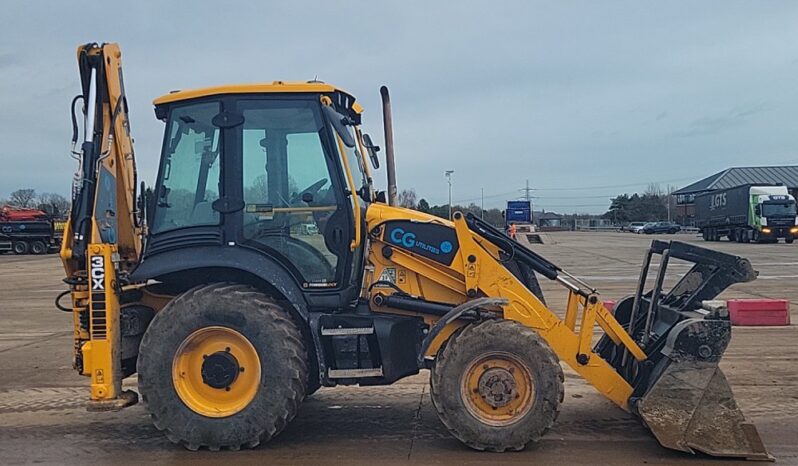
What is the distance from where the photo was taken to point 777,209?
43906 mm

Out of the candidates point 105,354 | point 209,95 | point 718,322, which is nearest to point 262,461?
point 105,354

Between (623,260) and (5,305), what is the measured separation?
21.7 m

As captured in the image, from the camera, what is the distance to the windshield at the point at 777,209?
144ft

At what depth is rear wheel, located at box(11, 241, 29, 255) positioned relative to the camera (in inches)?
1715

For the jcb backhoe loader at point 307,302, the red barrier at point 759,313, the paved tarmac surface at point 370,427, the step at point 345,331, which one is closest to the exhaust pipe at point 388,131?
the jcb backhoe loader at point 307,302

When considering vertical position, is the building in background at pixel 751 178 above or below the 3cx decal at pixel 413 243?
above

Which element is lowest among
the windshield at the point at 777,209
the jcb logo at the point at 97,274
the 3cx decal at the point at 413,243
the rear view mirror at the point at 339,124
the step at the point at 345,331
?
the step at the point at 345,331

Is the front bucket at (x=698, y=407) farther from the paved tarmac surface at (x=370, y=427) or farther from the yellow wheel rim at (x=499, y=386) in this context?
the yellow wheel rim at (x=499, y=386)

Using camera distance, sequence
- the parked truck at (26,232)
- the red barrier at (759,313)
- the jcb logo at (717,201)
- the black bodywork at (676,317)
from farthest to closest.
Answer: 1. the jcb logo at (717,201)
2. the parked truck at (26,232)
3. the red barrier at (759,313)
4. the black bodywork at (676,317)

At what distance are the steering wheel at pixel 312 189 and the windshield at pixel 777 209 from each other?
44116 millimetres

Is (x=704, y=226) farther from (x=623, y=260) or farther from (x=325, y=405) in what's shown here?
(x=325, y=405)

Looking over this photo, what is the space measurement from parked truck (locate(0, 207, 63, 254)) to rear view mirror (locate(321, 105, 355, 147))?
139ft

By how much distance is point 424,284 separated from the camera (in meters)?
5.94

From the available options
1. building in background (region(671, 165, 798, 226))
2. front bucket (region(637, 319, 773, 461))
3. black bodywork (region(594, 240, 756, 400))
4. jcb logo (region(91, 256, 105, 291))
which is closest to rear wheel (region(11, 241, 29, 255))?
jcb logo (region(91, 256, 105, 291))
